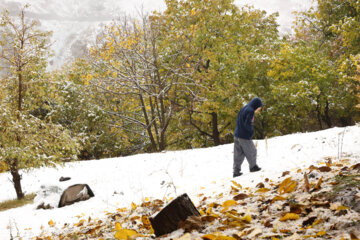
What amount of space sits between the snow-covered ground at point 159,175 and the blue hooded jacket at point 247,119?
900 mm

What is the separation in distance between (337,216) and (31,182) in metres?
12.1

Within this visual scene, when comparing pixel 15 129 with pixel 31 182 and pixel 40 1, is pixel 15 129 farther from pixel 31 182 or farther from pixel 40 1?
pixel 40 1

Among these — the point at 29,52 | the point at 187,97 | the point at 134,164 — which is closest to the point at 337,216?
the point at 134,164

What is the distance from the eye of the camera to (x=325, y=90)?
56.9 ft

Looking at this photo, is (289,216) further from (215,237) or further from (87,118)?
(87,118)

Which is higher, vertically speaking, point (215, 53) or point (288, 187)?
point (215, 53)

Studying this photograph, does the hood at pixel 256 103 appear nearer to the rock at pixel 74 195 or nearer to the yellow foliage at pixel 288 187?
the yellow foliage at pixel 288 187

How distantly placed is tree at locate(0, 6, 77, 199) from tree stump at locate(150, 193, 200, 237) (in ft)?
22.0

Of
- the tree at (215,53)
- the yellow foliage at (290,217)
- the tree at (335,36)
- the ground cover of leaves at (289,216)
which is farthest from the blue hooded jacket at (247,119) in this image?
the tree at (335,36)

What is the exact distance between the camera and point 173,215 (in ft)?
9.01

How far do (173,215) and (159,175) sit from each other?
6169 mm

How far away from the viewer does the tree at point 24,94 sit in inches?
330

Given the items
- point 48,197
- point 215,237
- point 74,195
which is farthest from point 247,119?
point 48,197

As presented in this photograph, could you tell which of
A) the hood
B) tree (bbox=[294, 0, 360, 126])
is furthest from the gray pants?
tree (bbox=[294, 0, 360, 126])
